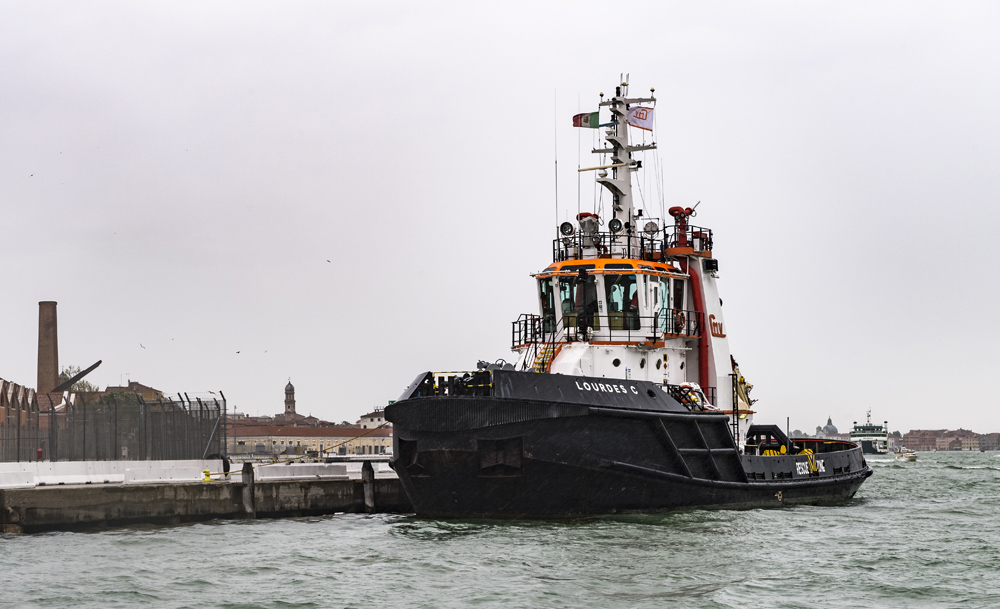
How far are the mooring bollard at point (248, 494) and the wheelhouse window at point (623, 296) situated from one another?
8.85 m

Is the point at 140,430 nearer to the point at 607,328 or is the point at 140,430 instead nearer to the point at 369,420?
the point at 607,328

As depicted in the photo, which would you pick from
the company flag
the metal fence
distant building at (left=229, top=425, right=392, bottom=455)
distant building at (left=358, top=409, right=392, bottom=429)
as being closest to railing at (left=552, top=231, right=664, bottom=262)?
the company flag

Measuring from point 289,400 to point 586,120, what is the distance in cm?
14698

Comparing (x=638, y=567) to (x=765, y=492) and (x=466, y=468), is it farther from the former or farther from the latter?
(x=765, y=492)

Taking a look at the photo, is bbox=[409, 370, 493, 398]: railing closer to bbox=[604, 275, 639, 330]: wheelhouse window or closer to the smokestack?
bbox=[604, 275, 639, 330]: wheelhouse window

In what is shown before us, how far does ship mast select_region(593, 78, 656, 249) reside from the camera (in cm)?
2889

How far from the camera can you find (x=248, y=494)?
24.9 meters

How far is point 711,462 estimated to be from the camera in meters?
24.2

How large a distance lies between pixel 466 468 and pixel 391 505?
6023mm

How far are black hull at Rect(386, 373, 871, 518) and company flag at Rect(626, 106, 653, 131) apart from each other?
8389 mm

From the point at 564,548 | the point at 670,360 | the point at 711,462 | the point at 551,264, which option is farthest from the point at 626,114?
the point at 564,548

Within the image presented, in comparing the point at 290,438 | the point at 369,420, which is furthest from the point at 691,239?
the point at 369,420

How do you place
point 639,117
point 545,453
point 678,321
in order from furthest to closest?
1. point 639,117
2. point 678,321
3. point 545,453

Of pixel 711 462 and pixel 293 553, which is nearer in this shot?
pixel 293 553
